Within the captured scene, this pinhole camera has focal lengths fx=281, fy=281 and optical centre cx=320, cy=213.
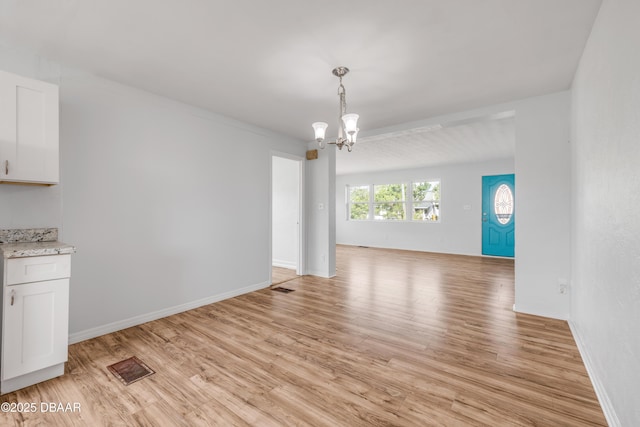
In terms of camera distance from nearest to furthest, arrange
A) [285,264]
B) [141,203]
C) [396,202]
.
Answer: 1. [141,203]
2. [285,264]
3. [396,202]

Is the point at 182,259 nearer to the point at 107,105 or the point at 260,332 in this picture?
the point at 260,332

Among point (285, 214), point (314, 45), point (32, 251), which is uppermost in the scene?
point (314, 45)

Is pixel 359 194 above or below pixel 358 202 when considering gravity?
above

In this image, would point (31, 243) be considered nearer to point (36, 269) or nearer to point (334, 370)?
point (36, 269)

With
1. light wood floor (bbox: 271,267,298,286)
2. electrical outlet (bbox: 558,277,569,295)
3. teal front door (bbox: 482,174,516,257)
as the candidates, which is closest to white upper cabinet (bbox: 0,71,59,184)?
light wood floor (bbox: 271,267,298,286)

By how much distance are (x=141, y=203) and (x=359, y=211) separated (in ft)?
24.5

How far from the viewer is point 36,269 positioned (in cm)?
187

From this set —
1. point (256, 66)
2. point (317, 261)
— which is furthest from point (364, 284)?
point (256, 66)

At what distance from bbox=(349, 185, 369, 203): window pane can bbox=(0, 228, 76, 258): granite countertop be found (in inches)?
319

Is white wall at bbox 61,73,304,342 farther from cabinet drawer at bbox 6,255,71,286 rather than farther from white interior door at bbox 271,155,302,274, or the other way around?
white interior door at bbox 271,155,302,274

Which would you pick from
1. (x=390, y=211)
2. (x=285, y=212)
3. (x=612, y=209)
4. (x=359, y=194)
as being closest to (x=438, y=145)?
(x=285, y=212)

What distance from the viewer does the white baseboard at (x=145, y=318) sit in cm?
256

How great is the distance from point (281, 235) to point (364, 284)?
7.35ft

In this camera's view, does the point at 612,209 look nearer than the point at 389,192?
Yes
